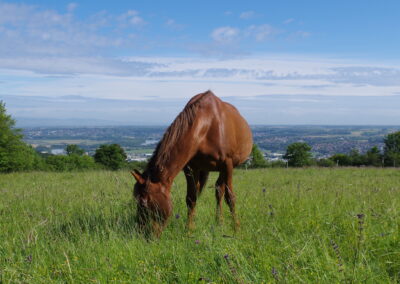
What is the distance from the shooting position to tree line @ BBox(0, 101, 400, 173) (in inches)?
1009

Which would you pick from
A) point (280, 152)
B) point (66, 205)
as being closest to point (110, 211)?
point (66, 205)

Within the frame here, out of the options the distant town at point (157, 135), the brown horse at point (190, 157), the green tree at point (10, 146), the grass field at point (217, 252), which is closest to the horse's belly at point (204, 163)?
the brown horse at point (190, 157)

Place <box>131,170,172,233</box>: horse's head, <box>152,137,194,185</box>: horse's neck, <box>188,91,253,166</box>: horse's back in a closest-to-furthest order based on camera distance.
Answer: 1. <box>131,170,172,233</box>: horse's head
2. <box>152,137,194,185</box>: horse's neck
3. <box>188,91,253,166</box>: horse's back

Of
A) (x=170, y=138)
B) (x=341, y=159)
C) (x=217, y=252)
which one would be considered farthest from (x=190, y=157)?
(x=341, y=159)

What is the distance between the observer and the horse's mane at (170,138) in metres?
4.29

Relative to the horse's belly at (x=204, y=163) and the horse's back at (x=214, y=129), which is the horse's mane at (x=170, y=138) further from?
the horse's belly at (x=204, y=163)

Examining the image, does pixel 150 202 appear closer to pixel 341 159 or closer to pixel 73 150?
pixel 341 159

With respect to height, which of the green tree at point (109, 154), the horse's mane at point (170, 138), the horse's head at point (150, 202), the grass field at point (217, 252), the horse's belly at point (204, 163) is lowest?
the green tree at point (109, 154)

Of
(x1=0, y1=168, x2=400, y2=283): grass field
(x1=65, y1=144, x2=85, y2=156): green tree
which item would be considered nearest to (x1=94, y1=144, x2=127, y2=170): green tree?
(x1=65, y1=144, x2=85, y2=156): green tree

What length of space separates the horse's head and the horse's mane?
170mm

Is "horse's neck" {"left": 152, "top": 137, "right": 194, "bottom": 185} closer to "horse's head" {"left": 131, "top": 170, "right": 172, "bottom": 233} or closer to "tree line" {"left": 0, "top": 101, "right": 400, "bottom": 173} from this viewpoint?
"horse's head" {"left": 131, "top": 170, "right": 172, "bottom": 233}

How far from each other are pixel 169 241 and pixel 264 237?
1061 mm

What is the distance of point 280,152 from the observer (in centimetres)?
5088

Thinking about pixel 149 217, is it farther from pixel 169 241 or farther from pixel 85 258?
pixel 85 258
